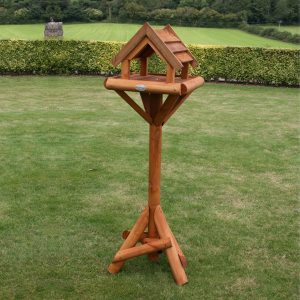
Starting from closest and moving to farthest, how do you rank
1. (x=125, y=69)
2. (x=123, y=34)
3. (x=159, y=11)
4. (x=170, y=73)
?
(x=170, y=73) → (x=125, y=69) → (x=123, y=34) → (x=159, y=11)

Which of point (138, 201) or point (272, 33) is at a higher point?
point (138, 201)

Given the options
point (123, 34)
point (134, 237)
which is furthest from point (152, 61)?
point (134, 237)

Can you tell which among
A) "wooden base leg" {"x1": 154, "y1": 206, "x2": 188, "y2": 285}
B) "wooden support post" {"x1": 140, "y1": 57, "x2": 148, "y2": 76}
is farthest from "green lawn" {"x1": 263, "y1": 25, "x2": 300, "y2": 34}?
"wooden base leg" {"x1": 154, "y1": 206, "x2": 188, "y2": 285}

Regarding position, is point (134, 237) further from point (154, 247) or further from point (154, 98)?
point (154, 98)

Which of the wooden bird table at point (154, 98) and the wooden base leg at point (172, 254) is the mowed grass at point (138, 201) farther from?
the wooden bird table at point (154, 98)

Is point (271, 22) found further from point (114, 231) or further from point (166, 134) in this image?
point (114, 231)

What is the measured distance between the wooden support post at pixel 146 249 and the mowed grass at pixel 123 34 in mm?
21137

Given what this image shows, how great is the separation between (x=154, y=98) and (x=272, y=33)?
83.2 ft

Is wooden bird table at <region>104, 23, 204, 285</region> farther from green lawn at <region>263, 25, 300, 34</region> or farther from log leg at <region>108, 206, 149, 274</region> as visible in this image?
green lawn at <region>263, 25, 300, 34</region>

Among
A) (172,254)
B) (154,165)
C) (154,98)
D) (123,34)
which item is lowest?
(123,34)

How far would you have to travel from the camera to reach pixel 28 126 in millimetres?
10594

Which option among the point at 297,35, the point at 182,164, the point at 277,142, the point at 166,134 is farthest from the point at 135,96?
the point at 297,35

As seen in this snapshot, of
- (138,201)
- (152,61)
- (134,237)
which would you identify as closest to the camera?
(134,237)

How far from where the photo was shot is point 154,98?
14.7ft
